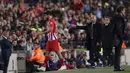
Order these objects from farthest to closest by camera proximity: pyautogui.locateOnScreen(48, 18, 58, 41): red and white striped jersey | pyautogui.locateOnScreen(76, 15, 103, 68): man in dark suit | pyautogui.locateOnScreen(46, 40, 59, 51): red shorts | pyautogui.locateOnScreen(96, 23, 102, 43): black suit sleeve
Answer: pyautogui.locateOnScreen(96, 23, 102, 43): black suit sleeve → pyautogui.locateOnScreen(76, 15, 103, 68): man in dark suit → pyautogui.locateOnScreen(46, 40, 59, 51): red shorts → pyautogui.locateOnScreen(48, 18, 58, 41): red and white striped jersey

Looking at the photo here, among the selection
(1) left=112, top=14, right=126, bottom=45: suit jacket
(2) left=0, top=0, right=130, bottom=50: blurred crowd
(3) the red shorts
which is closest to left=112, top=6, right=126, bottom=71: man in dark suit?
(1) left=112, top=14, right=126, bottom=45: suit jacket

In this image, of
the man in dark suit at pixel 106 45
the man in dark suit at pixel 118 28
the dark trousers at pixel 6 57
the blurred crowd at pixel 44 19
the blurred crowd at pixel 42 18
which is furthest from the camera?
the blurred crowd at pixel 42 18

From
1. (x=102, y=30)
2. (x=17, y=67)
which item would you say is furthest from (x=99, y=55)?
(x=17, y=67)

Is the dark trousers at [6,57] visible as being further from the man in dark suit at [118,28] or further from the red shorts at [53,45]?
the man in dark suit at [118,28]

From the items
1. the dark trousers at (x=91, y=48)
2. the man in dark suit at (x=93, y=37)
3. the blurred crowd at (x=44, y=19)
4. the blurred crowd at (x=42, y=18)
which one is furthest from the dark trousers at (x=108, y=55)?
the blurred crowd at (x=42, y=18)

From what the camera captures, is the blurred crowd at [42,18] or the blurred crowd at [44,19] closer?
the blurred crowd at [44,19]

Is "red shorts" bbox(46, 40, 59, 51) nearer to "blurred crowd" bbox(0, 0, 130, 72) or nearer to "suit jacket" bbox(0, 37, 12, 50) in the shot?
"blurred crowd" bbox(0, 0, 130, 72)

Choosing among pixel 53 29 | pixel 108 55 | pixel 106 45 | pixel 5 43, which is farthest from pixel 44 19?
pixel 5 43

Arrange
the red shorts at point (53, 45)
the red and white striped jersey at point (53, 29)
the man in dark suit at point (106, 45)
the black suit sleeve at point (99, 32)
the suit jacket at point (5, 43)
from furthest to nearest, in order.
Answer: the black suit sleeve at point (99, 32)
the man in dark suit at point (106, 45)
the red shorts at point (53, 45)
the red and white striped jersey at point (53, 29)
the suit jacket at point (5, 43)

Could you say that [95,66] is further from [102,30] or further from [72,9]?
[72,9]

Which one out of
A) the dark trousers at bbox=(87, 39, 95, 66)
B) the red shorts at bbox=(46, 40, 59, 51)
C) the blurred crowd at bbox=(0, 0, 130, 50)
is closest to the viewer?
the red shorts at bbox=(46, 40, 59, 51)

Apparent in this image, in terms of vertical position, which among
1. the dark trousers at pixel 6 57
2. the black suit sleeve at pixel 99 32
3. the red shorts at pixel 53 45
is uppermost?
the black suit sleeve at pixel 99 32

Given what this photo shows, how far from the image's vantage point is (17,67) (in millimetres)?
22062

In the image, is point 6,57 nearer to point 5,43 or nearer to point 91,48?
point 5,43
